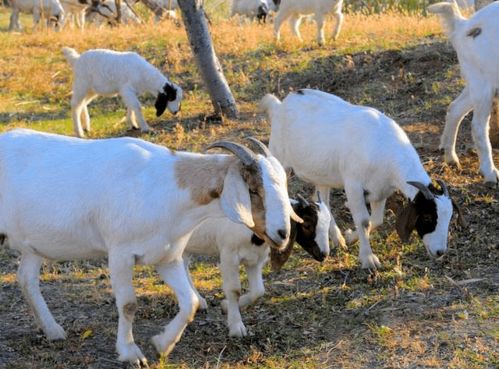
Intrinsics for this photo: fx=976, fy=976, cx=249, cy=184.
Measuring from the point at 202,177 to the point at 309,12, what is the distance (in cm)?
1097

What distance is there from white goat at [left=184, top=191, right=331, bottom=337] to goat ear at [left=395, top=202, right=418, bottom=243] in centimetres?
59

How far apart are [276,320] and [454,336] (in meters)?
1.27

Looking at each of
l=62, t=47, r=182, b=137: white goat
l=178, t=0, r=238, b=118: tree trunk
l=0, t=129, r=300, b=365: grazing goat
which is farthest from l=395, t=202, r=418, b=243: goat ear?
l=62, t=47, r=182, b=137: white goat

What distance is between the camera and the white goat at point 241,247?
6.42 meters

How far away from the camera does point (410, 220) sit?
7031 millimetres

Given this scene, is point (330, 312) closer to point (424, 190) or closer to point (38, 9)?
point (424, 190)

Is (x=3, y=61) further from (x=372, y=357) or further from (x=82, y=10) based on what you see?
(x=372, y=357)

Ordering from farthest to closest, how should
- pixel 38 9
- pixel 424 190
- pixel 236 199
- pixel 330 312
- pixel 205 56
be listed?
pixel 38 9 → pixel 205 56 → pixel 424 190 → pixel 330 312 → pixel 236 199

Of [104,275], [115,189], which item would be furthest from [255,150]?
[104,275]

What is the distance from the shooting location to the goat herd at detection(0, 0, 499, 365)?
544cm

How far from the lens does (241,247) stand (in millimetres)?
6492

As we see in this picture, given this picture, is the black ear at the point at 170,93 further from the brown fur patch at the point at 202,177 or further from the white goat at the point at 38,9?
the white goat at the point at 38,9

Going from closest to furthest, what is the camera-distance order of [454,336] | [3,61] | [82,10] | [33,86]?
[454,336] → [33,86] → [3,61] → [82,10]

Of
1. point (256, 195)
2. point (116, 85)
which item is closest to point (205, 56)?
point (116, 85)
